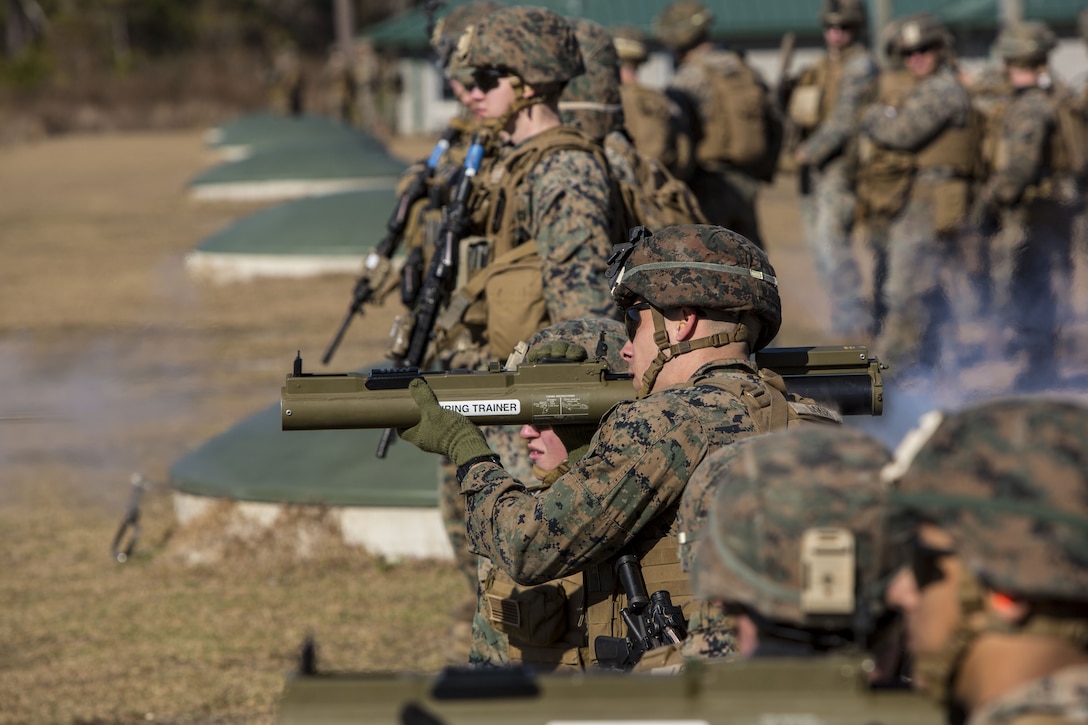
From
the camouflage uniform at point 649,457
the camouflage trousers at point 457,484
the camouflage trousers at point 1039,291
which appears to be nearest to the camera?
the camouflage uniform at point 649,457

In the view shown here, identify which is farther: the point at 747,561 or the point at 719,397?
the point at 719,397

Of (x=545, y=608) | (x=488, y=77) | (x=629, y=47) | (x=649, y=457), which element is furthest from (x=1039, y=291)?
(x=649, y=457)

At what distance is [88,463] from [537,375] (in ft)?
23.5

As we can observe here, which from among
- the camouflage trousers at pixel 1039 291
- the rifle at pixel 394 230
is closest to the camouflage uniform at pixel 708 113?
the camouflage trousers at pixel 1039 291

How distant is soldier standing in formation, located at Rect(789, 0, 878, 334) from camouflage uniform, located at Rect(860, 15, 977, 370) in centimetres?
71

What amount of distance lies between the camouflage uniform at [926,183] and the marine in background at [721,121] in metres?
0.83

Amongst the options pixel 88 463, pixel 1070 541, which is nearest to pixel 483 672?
pixel 1070 541

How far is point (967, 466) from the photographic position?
2168mm

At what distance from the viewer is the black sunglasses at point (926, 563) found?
2201 millimetres

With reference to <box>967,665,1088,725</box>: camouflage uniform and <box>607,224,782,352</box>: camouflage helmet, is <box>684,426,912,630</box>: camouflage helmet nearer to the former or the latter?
<box>967,665,1088,725</box>: camouflage uniform

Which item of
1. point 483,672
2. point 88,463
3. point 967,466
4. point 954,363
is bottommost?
point 88,463

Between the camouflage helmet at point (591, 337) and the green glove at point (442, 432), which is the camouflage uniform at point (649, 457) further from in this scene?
the camouflage helmet at point (591, 337)

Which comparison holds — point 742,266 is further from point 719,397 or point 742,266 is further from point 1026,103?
point 1026,103

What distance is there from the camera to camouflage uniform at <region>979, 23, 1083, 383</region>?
10477 mm
